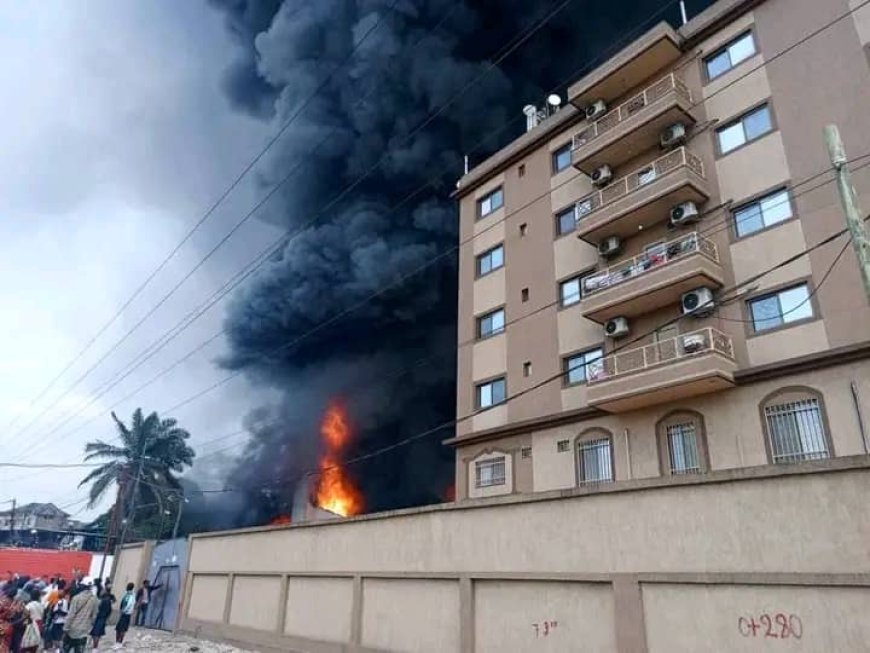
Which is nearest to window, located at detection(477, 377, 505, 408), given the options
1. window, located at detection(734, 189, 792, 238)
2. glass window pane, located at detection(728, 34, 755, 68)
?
window, located at detection(734, 189, 792, 238)

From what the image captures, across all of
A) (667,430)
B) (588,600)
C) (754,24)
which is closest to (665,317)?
(667,430)

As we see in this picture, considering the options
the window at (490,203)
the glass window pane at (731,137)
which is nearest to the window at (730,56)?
the glass window pane at (731,137)

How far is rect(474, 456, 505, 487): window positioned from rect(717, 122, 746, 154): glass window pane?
1313 centimetres

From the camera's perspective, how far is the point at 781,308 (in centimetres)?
1642

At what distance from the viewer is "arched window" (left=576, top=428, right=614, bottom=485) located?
62.2ft

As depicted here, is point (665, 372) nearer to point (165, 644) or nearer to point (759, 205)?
point (759, 205)

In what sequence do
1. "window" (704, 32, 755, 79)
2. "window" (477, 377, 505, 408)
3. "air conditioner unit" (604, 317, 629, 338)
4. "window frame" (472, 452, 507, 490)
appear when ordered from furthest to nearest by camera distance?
"window" (477, 377, 505, 408)
"window frame" (472, 452, 507, 490)
"air conditioner unit" (604, 317, 629, 338)
"window" (704, 32, 755, 79)

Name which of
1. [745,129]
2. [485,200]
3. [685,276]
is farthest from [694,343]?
[485,200]

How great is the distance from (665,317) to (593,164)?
7014 mm

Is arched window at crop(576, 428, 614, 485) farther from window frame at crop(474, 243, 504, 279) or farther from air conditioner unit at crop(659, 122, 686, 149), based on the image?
air conditioner unit at crop(659, 122, 686, 149)

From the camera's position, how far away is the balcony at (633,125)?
20.1m

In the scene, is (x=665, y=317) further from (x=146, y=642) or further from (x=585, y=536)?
(x=146, y=642)

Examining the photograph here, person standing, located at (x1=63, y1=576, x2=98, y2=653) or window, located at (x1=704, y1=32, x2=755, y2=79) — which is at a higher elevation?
window, located at (x1=704, y1=32, x2=755, y2=79)

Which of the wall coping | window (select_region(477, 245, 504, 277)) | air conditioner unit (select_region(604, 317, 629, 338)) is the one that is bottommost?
the wall coping
